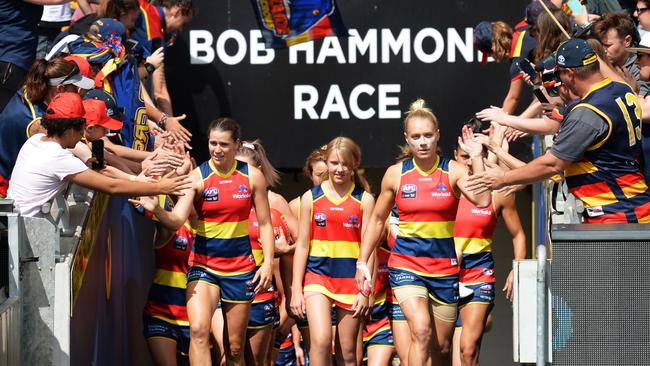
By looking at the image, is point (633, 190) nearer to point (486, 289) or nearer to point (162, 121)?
point (486, 289)

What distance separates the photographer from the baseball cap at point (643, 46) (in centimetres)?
801

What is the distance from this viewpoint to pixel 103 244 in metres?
8.92

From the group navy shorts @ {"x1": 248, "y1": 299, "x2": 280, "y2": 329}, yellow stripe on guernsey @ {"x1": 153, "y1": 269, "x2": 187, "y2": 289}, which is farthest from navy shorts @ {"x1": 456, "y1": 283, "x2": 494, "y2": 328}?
yellow stripe on guernsey @ {"x1": 153, "y1": 269, "x2": 187, "y2": 289}

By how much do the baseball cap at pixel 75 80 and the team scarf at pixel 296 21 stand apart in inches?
155

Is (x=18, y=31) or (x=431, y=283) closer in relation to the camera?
(x=431, y=283)

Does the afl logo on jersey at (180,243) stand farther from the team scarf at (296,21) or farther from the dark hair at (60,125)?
the team scarf at (296,21)

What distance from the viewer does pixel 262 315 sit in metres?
9.31

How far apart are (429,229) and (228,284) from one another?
1.49 metres

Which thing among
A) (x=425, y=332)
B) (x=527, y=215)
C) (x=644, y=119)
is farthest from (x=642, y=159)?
(x=527, y=215)

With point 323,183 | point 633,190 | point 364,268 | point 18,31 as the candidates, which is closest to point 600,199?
point 633,190

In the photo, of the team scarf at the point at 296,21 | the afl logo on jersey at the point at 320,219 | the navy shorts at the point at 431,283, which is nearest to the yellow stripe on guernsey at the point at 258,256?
the afl logo on jersey at the point at 320,219

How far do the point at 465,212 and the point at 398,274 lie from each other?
128cm

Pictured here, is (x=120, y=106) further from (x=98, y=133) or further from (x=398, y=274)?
(x=398, y=274)

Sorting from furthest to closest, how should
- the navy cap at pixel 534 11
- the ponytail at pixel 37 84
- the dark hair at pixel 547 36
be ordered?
the navy cap at pixel 534 11 → the dark hair at pixel 547 36 → the ponytail at pixel 37 84
